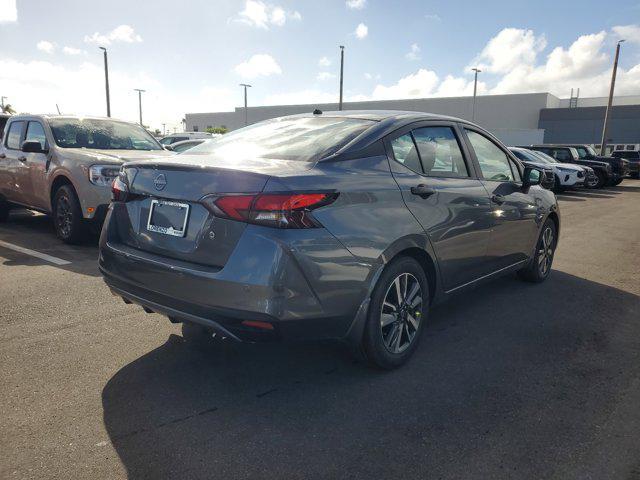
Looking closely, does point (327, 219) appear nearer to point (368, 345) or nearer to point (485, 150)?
point (368, 345)

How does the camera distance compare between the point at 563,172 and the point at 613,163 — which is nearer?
the point at 563,172

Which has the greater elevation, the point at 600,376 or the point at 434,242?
the point at 434,242

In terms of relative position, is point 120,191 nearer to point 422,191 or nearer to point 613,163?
point 422,191

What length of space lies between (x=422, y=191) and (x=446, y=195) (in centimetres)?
32

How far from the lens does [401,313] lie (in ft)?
10.9

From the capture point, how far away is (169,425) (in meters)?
2.62

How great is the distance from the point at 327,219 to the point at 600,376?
6.95 ft

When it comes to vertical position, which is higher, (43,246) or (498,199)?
(498,199)

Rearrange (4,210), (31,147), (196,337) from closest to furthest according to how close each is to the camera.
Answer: (196,337) < (31,147) < (4,210)

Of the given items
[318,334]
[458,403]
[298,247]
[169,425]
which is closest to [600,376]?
[458,403]

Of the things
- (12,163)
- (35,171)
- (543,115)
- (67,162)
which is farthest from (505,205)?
(543,115)

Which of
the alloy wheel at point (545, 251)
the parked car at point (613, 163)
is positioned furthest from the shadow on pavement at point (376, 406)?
the parked car at point (613, 163)

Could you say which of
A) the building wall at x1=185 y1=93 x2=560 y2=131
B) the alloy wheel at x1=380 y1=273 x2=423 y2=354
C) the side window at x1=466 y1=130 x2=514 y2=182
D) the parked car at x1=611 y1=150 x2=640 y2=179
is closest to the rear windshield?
the alloy wheel at x1=380 y1=273 x2=423 y2=354

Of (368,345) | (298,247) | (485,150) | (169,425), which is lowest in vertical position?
(169,425)
